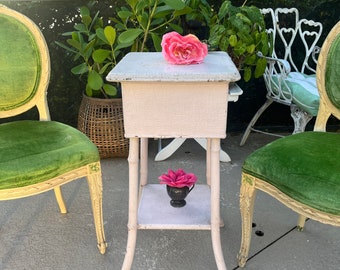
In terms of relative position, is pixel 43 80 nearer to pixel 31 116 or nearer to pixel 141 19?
pixel 141 19

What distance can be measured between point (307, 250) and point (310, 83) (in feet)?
3.28

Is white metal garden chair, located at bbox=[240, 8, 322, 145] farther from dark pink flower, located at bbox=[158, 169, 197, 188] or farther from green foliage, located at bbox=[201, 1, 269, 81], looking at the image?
dark pink flower, located at bbox=[158, 169, 197, 188]

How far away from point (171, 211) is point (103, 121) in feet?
3.19

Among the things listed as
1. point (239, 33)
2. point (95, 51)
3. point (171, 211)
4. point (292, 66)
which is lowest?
point (171, 211)

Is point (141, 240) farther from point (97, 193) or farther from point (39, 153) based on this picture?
point (39, 153)

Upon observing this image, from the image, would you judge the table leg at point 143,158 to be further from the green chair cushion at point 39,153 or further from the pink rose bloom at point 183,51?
the pink rose bloom at point 183,51

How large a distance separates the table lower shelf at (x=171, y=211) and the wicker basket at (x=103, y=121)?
73cm

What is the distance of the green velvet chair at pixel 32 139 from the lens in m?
1.25

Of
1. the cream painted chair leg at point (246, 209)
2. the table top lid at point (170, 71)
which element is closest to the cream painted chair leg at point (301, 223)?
the cream painted chair leg at point (246, 209)

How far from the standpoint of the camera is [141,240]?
5.36ft

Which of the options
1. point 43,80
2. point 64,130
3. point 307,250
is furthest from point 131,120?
point 307,250

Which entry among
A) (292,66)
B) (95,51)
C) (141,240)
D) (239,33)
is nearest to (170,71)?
(141,240)

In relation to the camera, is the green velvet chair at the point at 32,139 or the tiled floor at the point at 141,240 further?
the tiled floor at the point at 141,240

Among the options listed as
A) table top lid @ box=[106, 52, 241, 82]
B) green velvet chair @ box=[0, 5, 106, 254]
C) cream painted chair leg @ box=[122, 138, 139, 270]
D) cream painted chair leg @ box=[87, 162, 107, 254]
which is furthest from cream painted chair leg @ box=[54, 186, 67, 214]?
table top lid @ box=[106, 52, 241, 82]
